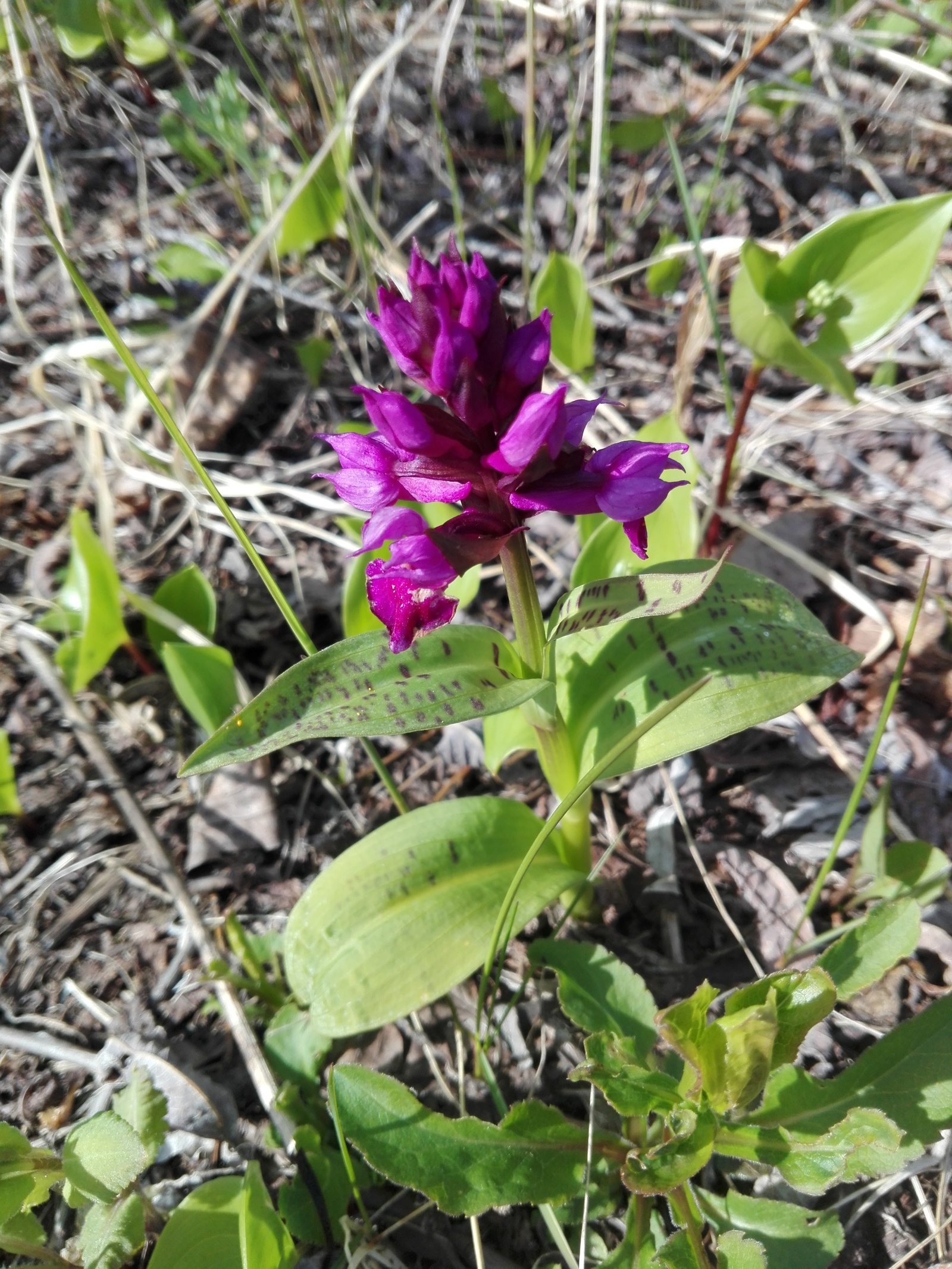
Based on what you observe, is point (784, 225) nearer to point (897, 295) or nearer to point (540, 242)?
point (540, 242)

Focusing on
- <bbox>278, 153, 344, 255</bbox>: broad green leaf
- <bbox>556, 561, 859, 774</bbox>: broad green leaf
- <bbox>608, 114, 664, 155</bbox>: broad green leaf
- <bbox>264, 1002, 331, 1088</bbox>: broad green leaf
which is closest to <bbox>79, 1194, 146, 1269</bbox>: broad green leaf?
<bbox>264, 1002, 331, 1088</bbox>: broad green leaf

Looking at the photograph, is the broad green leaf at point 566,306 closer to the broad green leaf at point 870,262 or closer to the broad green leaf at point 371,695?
the broad green leaf at point 870,262

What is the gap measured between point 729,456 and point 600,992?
1696mm

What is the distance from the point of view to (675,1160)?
5.01 feet

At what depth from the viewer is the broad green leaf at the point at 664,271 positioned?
11.6 ft

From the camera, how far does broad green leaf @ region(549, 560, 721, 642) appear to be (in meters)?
1.54

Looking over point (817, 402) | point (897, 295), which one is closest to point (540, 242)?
point (817, 402)

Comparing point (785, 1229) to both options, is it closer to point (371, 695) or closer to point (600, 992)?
point (600, 992)

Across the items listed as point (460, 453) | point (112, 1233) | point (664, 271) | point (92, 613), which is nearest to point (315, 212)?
point (664, 271)

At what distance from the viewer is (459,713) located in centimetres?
160

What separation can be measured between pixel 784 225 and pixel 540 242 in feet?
3.55

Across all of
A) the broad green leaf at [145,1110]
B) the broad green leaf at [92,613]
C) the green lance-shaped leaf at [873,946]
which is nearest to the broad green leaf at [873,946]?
the green lance-shaped leaf at [873,946]

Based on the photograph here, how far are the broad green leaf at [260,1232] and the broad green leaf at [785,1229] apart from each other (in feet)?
2.75

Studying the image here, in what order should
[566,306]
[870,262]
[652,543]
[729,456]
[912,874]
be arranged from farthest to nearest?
[566,306], [729,456], [870,262], [652,543], [912,874]
